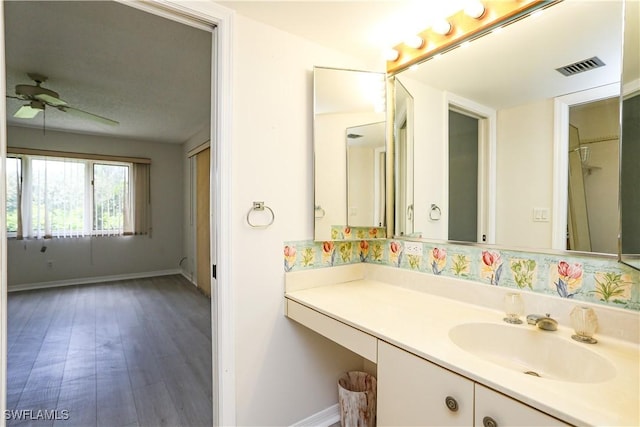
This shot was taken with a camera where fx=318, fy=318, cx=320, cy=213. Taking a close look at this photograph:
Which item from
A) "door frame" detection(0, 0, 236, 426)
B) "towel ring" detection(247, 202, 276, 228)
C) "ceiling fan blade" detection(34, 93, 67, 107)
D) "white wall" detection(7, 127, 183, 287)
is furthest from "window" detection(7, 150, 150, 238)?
"towel ring" detection(247, 202, 276, 228)

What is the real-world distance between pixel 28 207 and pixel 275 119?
496 cm

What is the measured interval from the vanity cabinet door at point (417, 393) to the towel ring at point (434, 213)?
0.78m

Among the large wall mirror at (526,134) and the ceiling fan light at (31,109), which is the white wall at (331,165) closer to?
the large wall mirror at (526,134)

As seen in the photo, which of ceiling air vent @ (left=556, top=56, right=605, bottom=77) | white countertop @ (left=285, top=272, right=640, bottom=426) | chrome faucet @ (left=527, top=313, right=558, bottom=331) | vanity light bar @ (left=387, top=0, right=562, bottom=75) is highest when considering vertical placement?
vanity light bar @ (left=387, top=0, right=562, bottom=75)

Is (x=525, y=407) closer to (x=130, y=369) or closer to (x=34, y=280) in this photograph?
(x=130, y=369)

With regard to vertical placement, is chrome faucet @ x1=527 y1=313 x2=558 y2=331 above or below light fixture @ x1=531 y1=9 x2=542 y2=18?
below

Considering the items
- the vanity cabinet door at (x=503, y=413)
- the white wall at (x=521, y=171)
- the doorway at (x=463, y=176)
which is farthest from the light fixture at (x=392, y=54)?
the vanity cabinet door at (x=503, y=413)

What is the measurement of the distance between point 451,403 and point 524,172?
947mm

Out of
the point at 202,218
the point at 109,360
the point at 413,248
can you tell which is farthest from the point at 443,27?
the point at 202,218

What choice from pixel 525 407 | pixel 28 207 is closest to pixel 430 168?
pixel 525 407

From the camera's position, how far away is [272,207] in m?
1.62

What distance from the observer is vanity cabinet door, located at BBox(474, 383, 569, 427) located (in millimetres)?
751

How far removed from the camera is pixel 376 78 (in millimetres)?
1859

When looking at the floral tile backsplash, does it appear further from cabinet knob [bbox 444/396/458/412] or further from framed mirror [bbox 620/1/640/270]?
cabinet knob [bbox 444/396/458/412]
